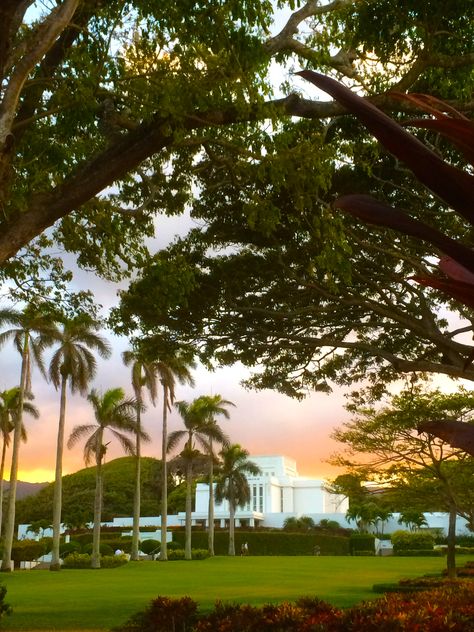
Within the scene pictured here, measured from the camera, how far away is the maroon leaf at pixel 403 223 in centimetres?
102

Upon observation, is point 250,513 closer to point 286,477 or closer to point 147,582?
point 286,477

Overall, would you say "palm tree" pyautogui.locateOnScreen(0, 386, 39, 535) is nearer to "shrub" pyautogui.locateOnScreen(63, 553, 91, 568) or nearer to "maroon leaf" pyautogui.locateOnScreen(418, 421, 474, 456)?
"shrub" pyautogui.locateOnScreen(63, 553, 91, 568)

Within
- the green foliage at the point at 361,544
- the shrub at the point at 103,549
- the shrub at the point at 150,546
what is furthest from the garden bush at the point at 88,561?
the green foliage at the point at 361,544

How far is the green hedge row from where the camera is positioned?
62875 mm

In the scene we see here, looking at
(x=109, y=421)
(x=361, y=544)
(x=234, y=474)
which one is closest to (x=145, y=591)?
(x=109, y=421)

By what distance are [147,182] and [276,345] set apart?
18.5 ft

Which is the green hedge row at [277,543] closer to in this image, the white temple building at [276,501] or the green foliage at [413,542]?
the green foliage at [413,542]

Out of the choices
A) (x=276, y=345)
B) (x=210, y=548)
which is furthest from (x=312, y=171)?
(x=210, y=548)

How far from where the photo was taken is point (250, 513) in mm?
85438

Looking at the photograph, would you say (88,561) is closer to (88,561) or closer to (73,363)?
(88,561)

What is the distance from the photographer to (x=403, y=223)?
1.03 metres

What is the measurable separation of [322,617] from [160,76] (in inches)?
284

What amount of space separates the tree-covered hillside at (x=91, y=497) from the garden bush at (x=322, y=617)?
204 feet

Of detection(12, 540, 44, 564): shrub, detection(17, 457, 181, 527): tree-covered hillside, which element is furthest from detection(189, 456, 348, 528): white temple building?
detection(12, 540, 44, 564): shrub
